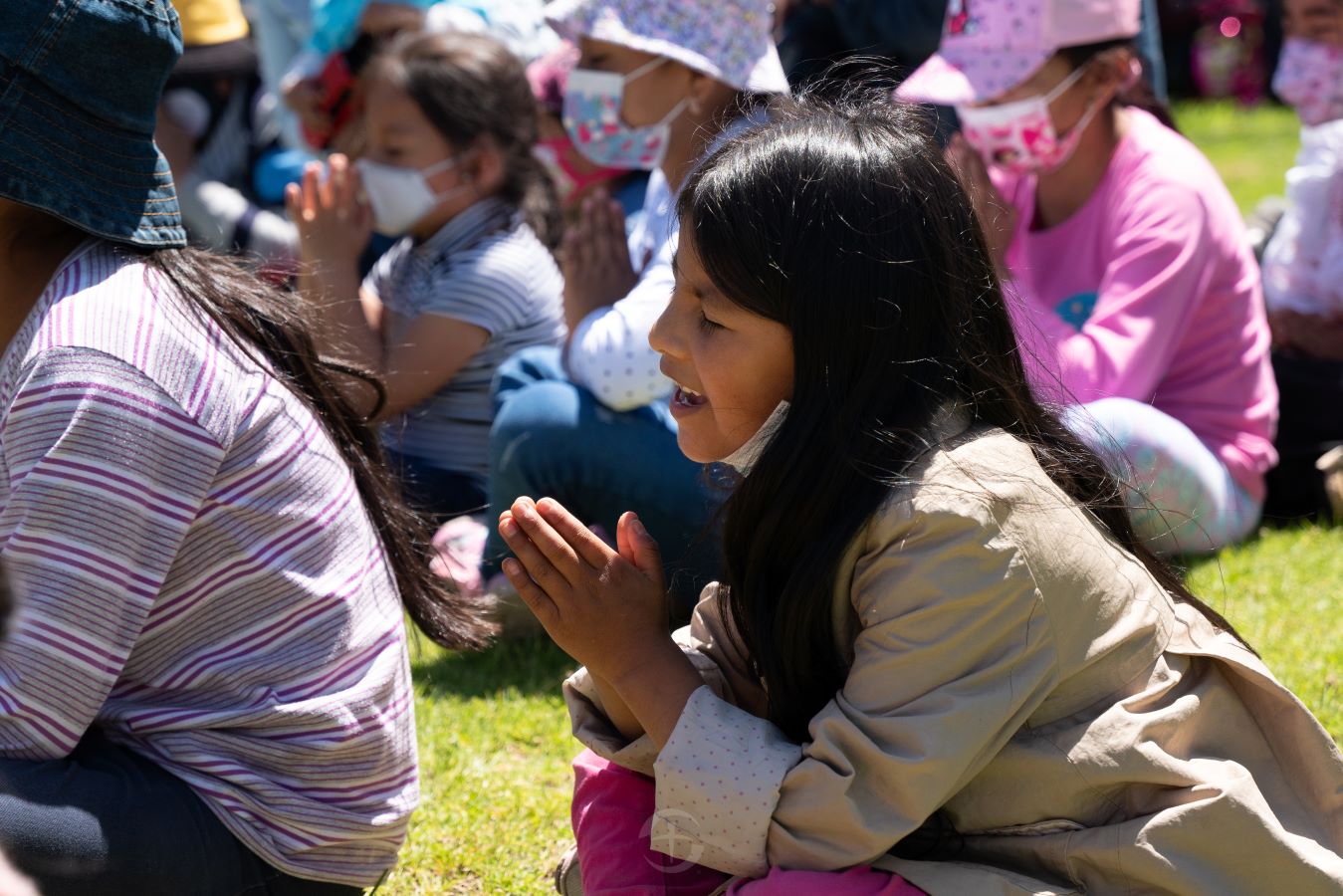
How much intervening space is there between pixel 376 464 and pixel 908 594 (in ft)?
2.97

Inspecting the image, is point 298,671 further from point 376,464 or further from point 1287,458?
point 1287,458

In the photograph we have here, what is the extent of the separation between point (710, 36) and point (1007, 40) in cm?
78

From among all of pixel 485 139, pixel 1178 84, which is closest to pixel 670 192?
pixel 485 139

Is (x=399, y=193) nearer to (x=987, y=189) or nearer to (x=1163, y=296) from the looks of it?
(x=987, y=189)

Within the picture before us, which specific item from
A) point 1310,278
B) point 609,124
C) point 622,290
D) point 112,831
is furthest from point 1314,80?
point 112,831

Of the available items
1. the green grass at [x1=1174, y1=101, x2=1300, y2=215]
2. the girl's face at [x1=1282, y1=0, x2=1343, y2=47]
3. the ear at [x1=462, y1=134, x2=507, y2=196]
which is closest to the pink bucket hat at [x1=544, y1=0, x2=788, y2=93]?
the ear at [x1=462, y1=134, x2=507, y2=196]

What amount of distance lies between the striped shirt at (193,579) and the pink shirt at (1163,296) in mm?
1935

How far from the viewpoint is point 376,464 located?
230 cm

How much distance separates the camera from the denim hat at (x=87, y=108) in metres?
1.89

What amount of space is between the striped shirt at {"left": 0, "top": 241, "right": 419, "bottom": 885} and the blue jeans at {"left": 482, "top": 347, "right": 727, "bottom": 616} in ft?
4.02

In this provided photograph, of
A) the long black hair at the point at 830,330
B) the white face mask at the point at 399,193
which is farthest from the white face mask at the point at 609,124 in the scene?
the long black hair at the point at 830,330

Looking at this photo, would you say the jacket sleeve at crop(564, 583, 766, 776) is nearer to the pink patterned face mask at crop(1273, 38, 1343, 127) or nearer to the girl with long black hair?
the girl with long black hair

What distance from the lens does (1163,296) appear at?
11.8 ft

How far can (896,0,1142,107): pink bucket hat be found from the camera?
381cm
